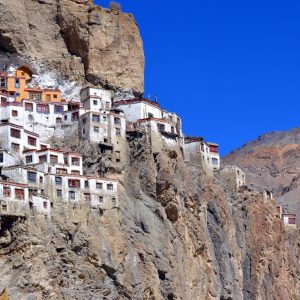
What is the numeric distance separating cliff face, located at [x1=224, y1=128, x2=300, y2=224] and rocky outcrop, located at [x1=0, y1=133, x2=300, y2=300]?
48.1 metres

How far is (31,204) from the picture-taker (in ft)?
235

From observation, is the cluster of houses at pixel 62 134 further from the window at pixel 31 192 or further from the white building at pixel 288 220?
the white building at pixel 288 220

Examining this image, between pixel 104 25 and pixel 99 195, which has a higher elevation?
pixel 104 25

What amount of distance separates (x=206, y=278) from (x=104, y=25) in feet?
79.4

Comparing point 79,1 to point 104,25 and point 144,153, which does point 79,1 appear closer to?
point 104,25

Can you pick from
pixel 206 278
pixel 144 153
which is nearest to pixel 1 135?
pixel 144 153

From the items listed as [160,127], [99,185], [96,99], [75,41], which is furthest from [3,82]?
[99,185]

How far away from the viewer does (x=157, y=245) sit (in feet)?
260

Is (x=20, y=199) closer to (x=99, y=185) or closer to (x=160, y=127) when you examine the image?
(x=99, y=185)

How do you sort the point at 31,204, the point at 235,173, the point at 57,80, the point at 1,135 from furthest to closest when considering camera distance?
the point at 235,173, the point at 57,80, the point at 1,135, the point at 31,204

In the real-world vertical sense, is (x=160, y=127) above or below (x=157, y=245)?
above

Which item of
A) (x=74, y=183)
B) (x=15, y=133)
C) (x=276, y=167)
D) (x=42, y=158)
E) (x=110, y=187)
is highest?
(x=276, y=167)

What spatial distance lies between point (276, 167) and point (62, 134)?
8340 cm

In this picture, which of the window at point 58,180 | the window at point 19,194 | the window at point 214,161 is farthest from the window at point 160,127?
the window at point 19,194
